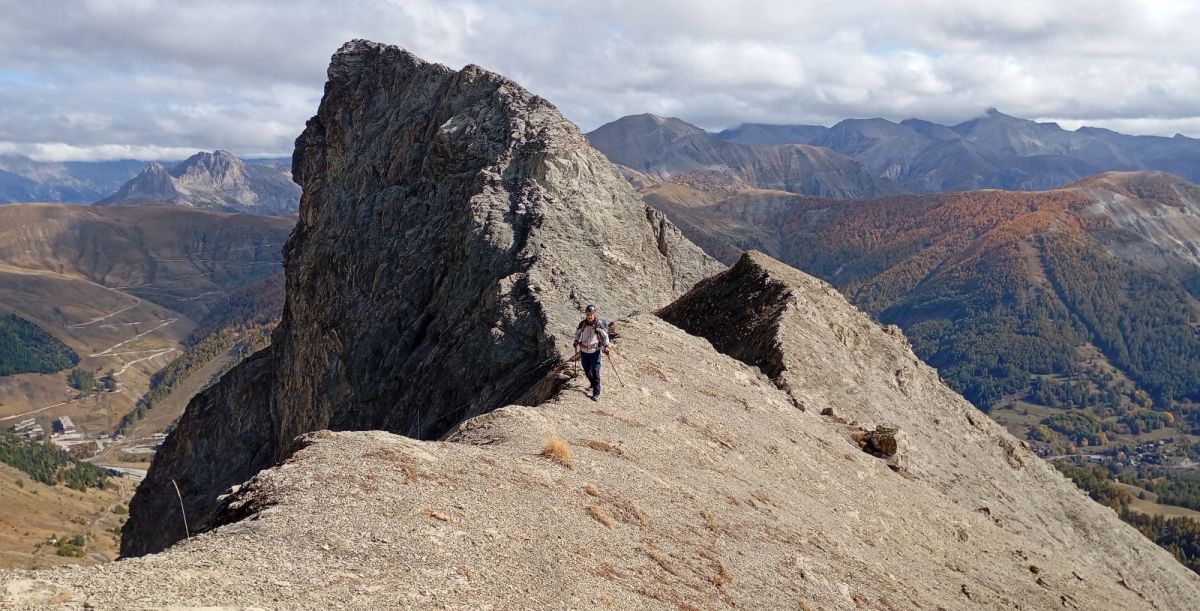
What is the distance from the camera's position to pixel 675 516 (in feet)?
63.9

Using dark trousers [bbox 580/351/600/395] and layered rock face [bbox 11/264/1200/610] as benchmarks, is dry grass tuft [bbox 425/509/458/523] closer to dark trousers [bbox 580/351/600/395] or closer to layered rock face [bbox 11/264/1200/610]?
layered rock face [bbox 11/264/1200/610]

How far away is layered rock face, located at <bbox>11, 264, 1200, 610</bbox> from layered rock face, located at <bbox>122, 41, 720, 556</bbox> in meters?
6.46

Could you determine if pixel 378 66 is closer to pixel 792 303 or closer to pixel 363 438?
pixel 792 303

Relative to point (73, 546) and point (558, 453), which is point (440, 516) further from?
point (73, 546)

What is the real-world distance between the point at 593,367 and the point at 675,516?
720 centimetres

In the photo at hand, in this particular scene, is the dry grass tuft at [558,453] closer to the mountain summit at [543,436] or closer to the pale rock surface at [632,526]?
the mountain summit at [543,436]

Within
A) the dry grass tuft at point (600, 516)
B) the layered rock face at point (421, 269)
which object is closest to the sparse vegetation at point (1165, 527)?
the layered rock face at point (421, 269)

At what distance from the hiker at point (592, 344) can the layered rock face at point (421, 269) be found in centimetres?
320

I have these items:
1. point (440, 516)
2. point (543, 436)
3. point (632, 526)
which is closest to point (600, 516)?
point (632, 526)

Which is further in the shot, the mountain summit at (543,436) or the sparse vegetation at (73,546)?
the sparse vegetation at (73,546)

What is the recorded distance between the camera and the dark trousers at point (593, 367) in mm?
25672

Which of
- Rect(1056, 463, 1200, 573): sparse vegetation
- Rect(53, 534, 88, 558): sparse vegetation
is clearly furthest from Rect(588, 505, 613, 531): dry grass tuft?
Rect(1056, 463, 1200, 573): sparse vegetation

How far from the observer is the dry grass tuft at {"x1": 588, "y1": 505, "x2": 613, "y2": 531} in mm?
17719

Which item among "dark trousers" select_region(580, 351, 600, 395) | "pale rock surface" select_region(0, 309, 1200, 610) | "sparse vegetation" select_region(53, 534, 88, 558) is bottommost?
"sparse vegetation" select_region(53, 534, 88, 558)
